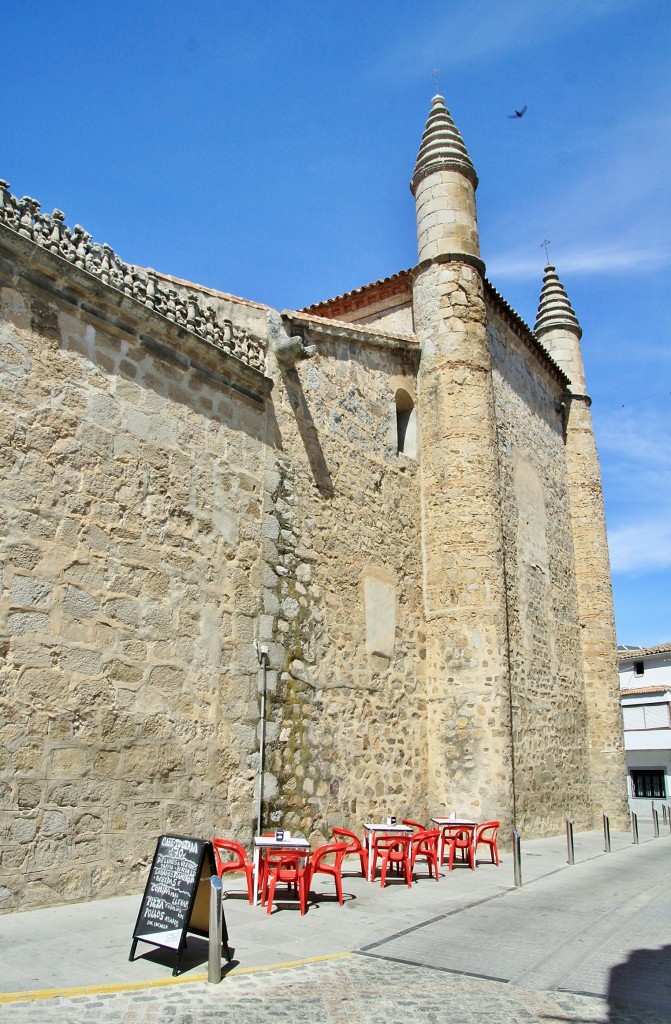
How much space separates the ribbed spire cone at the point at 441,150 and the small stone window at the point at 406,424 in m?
4.49

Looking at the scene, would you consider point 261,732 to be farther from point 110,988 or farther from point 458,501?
point 458,501

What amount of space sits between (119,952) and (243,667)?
421 centimetres

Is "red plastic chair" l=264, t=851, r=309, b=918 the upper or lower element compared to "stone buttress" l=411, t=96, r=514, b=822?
lower

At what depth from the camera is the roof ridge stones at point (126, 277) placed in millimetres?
8008

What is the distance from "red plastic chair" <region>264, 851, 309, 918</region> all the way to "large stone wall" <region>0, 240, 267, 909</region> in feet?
4.70

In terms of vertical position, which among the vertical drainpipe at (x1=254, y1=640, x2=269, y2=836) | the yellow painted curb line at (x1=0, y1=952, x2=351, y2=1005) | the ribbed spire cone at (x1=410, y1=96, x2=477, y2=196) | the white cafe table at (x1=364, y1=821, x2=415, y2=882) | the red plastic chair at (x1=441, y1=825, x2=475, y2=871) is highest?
the ribbed spire cone at (x1=410, y1=96, x2=477, y2=196)

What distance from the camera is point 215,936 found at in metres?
5.04

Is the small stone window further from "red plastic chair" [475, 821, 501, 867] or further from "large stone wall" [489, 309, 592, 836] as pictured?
"red plastic chair" [475, 821, 501, 867]

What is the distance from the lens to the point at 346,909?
7.48 meters

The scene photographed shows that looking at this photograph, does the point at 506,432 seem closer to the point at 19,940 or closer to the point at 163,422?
the point at 163,422

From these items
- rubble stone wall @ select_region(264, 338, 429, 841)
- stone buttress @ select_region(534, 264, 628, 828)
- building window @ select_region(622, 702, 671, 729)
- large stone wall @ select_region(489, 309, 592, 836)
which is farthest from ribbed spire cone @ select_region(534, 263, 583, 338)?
building window @ select_region(622, 702, 671, 729)

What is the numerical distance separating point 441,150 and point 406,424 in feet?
18.0

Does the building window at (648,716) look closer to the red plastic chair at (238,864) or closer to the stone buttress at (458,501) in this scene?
the stone buttress at (458,501)

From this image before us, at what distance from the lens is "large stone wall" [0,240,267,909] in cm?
727
